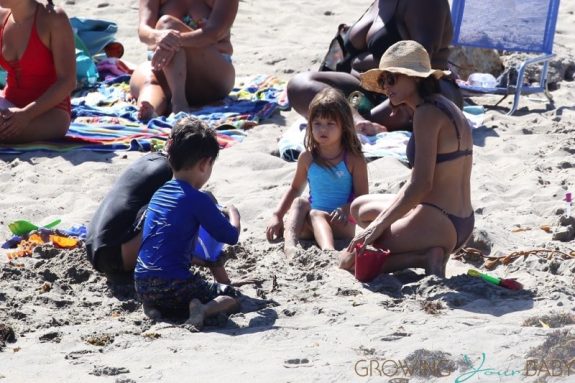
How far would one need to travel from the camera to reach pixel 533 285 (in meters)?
4.28

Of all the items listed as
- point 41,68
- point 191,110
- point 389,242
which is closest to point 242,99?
point 191,110

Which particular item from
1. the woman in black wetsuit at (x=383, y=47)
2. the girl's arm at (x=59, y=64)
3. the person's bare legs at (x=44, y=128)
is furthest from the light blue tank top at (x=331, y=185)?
the person's bare legs at (x=44, y=128)

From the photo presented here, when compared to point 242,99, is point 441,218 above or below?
above

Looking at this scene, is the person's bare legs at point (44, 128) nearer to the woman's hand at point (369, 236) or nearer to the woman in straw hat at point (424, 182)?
the woman in straw hat at point (424, 182)

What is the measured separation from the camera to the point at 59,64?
6809mm

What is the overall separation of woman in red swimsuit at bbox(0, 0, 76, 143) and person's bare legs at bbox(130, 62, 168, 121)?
64 cm

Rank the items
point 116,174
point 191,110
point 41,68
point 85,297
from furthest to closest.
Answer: point 191,110
point 41,68
point 116,174
point 85,297

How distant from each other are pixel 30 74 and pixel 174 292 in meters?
3.18

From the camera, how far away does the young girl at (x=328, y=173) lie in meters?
5.18

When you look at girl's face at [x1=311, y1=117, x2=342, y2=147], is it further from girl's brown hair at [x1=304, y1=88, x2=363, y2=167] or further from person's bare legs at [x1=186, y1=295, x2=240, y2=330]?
person's bare legs at [x1=186, y1=295, x2=240, y2=330]

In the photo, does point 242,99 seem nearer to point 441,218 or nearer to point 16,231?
point 16,231

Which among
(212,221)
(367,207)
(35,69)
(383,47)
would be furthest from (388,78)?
(35,69)

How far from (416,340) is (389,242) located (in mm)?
993

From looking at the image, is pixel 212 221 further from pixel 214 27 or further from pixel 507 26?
pixel 507 26
